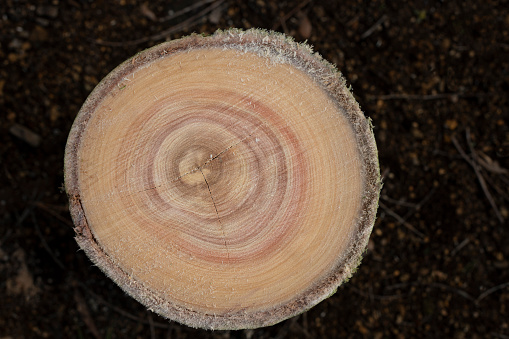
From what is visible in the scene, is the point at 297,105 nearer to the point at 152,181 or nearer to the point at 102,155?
the point at 152,181

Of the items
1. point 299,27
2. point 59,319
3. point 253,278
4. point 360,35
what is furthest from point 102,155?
point 360,35

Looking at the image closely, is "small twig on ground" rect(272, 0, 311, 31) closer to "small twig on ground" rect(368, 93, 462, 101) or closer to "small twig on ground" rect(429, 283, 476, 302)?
"small twig on ground" rect(368, 93, 462, 101)

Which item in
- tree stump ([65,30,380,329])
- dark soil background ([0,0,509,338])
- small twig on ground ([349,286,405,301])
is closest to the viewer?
tree stump ([65,30,380,329])

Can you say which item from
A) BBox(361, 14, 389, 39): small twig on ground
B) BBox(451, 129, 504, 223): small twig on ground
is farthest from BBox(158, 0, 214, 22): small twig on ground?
BBox(451, 129, 504, 223): small twig on ground

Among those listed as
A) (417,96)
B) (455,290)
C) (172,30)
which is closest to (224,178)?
(172,30)

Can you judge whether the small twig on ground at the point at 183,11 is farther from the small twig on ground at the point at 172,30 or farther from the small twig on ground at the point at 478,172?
the small twig on ground at the point at 478,172

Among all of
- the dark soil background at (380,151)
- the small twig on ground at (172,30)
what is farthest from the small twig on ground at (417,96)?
the small twig on ground at (172,30)

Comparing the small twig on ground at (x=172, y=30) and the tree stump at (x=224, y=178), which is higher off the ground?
the small twig on ground at (x=172, y=30)
